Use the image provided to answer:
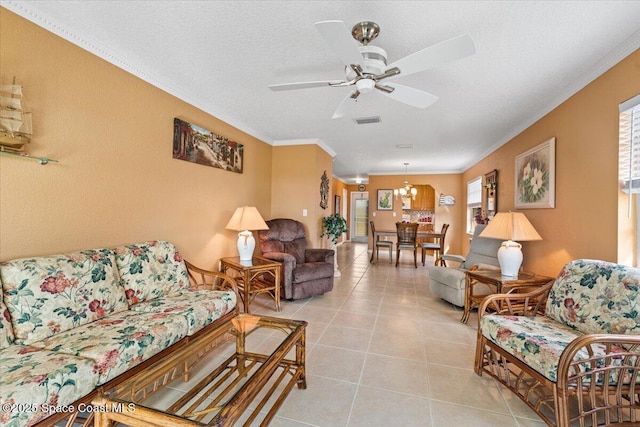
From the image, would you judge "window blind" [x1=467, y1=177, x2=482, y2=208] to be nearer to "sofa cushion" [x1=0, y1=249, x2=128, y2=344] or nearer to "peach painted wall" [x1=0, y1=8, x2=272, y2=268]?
"peach painted wall" [x1=0, y1=8, x2=272, y2=268]

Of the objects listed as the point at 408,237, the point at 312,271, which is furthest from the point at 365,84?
the point at 408,237

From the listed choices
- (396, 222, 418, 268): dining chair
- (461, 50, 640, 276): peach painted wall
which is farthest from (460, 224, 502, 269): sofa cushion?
(396, 222, 418, 268): dining chair

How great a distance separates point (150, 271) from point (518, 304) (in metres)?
3.16

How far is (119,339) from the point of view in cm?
149

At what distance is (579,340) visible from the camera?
50.8 inches

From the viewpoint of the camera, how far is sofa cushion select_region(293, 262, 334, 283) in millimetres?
3451

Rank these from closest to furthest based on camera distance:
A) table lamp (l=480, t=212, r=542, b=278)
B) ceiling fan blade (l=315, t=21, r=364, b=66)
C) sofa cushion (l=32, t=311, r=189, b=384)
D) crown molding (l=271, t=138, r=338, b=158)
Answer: ceiling fan blade (l=315, t=21, r=364, b=66) < sofa cushion (l=32, t=311, r=189, b=384) < table lamp (l=480, t=212, r=542, b=278) < crown molding (l=271, t=138, r=338, b=158)

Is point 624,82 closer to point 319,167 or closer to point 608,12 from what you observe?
point 608,12

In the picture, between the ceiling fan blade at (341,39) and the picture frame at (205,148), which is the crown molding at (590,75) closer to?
the ceiling fan blade at (341,39)

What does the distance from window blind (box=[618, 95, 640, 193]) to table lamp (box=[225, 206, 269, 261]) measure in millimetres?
3253

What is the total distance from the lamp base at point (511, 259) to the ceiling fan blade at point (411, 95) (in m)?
1.71

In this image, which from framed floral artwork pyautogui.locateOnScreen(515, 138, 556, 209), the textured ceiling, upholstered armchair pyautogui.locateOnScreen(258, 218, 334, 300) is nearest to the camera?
the textured ceiling

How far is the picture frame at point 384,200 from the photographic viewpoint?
26.6 ft

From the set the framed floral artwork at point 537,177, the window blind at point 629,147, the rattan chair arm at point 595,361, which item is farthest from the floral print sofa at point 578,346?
the framed floral artwork at point 537,177
